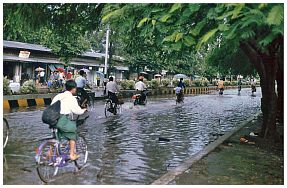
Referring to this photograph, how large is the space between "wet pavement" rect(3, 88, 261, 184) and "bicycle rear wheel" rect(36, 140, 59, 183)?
13 centimetres

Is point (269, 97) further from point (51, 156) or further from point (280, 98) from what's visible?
point (51, 156)

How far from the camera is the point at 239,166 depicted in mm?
8266

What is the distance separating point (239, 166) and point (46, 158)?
11.8 ft

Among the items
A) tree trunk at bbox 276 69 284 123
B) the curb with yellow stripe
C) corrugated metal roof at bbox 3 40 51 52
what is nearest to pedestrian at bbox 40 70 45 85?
corrugated metal roof at bbox 3 40 51 52

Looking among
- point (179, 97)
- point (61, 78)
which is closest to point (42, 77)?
point (61, 78)

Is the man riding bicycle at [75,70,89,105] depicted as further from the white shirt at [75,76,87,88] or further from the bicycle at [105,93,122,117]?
the bicycle at [105,93,122,117]

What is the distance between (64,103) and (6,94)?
1414 cm

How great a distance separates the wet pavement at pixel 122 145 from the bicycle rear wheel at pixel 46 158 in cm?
13

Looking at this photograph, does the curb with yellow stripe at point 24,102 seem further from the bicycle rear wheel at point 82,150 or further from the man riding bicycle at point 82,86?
the bicycle rear wheel at point 82,150

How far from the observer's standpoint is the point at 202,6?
6234 mm

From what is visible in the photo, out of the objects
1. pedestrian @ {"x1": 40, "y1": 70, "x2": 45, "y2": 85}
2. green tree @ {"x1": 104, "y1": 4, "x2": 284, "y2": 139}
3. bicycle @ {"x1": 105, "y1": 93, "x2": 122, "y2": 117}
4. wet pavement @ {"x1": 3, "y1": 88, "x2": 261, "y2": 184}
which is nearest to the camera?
green tree @ {"x1": 104, "y1": 4, "x2": 284, "y2": 139}

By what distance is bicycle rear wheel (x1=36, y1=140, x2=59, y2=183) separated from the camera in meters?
6.64

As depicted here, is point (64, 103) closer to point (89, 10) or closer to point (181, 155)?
point (181, 155)

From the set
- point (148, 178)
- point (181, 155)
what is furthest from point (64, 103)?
point (181, 155)
